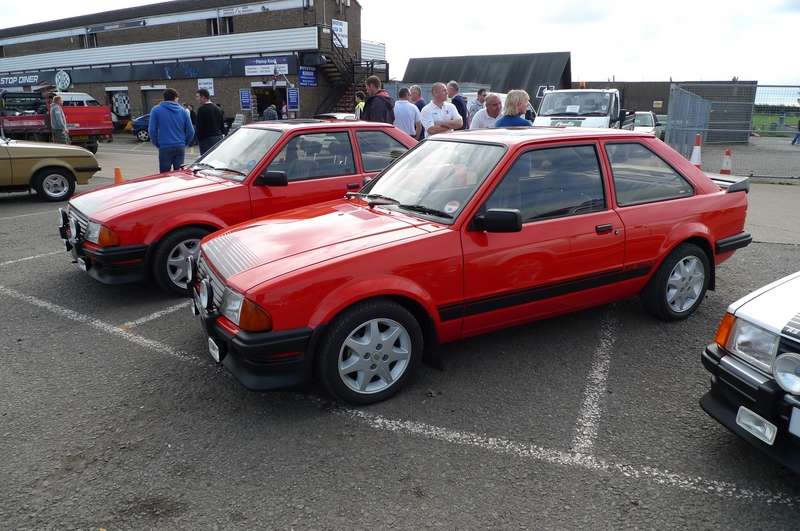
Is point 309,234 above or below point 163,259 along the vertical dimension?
above

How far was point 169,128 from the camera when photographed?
28.8 ft

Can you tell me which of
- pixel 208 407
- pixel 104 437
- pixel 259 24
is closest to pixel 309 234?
pixel 208 407

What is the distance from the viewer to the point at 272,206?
5531 mm

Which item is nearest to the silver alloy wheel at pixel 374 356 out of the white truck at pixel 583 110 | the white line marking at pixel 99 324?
the white line marking at pixel 99 324

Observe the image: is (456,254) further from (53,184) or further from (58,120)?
(58,120)

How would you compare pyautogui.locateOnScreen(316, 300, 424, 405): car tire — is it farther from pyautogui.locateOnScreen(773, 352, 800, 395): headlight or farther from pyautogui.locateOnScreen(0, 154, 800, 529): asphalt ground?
pyautogui.locateOnScreen(773, 352, 800, 395): headlight

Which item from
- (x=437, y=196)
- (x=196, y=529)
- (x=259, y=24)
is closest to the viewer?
(x=196, y=529)

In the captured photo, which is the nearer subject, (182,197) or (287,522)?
(287,522)

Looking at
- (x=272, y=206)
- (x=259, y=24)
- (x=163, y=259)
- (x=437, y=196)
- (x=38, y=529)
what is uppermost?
(x=259, y=24)

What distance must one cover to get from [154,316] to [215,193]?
1213 mm

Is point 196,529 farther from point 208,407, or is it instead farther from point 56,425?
point 56,425

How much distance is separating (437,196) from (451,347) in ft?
3.76

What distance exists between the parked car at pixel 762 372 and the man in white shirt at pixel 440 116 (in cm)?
671

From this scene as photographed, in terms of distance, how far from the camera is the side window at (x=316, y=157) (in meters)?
5.64
